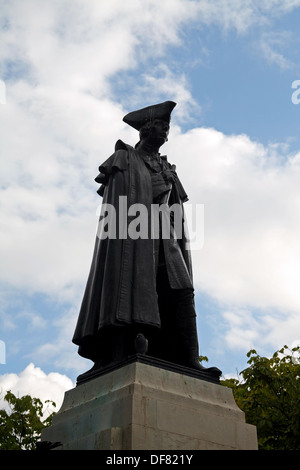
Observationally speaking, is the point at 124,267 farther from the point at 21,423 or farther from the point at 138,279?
the point at 21,423

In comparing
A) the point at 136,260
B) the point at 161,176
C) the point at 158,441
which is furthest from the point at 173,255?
the point at 158,441

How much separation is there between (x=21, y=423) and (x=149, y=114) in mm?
13670

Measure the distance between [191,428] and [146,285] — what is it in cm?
199

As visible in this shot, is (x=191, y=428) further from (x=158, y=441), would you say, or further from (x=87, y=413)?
(x=87, y=413)

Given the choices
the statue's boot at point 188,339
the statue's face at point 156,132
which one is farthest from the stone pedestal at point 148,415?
the statue's face at point 156,132

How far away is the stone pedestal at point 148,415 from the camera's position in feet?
22.1

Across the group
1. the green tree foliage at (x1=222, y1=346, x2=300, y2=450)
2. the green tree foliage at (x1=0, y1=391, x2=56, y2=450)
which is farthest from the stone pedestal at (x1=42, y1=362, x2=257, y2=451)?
the green tree foliage at (x1=0, y1=391, x2=56, y2=450)

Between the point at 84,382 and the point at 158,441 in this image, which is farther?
the point at 84,382

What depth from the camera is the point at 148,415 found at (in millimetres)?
6840

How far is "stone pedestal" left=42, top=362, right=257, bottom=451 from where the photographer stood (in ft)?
22.1

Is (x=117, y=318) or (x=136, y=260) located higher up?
(x=136, y=260)

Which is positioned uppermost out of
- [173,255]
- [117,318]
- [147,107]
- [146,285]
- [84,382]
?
[147,107]

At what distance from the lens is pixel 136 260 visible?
8.54 meters

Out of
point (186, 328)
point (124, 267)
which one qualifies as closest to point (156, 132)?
point (124, 267)
